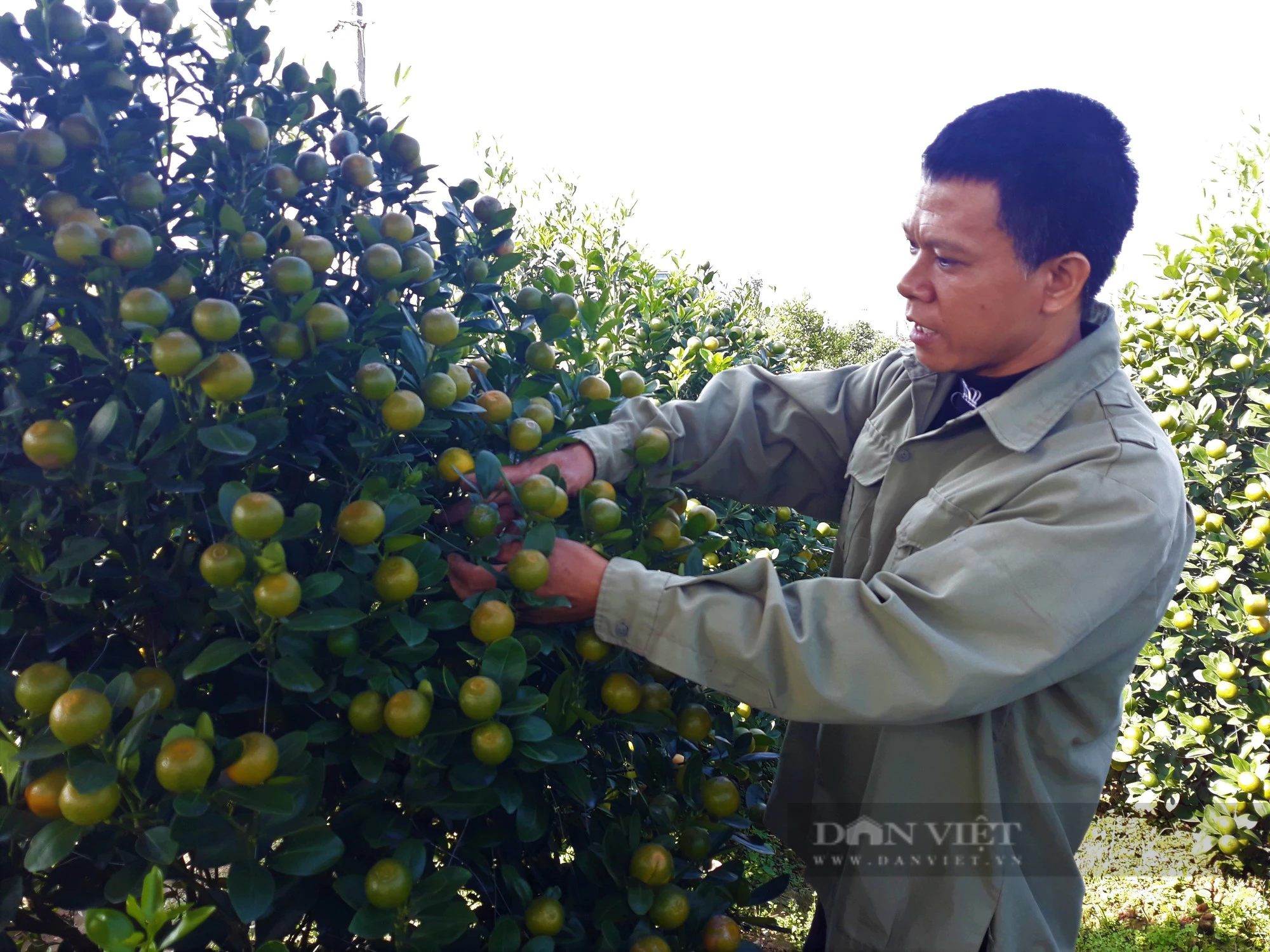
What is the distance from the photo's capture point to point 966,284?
1728mm

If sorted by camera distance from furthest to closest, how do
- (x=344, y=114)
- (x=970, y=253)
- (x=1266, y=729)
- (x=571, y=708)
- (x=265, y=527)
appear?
(x=1266, y=729) → (x=970, y=253) → (x=344, y=114) → (x=571, y=708) → (x=265, y=527)

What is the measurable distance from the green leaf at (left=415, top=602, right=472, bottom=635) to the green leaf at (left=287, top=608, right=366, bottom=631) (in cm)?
13

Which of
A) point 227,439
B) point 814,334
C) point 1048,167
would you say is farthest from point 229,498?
point 814,334

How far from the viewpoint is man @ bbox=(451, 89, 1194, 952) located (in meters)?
1.45

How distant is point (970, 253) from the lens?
171 cm

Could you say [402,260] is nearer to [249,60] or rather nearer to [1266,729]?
[249,60]

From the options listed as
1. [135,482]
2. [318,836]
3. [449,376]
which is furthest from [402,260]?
[318,836]

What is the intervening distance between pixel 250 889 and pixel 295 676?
0.23 metres

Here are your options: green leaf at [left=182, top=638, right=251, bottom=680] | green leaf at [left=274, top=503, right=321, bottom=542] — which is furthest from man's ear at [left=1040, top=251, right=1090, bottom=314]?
green leaf at [left=182, top=638, right=251, bottom=680]

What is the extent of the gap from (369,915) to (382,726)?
22cm

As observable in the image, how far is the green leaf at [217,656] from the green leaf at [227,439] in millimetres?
223

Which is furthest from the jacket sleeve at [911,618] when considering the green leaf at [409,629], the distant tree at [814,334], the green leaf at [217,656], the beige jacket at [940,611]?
the distant tree at [814,334]

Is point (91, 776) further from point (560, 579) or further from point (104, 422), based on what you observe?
point (560, 579)

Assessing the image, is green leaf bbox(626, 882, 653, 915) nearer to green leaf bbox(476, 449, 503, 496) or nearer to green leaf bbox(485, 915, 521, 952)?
green leaf bbox(485, 915, 521, 952)
